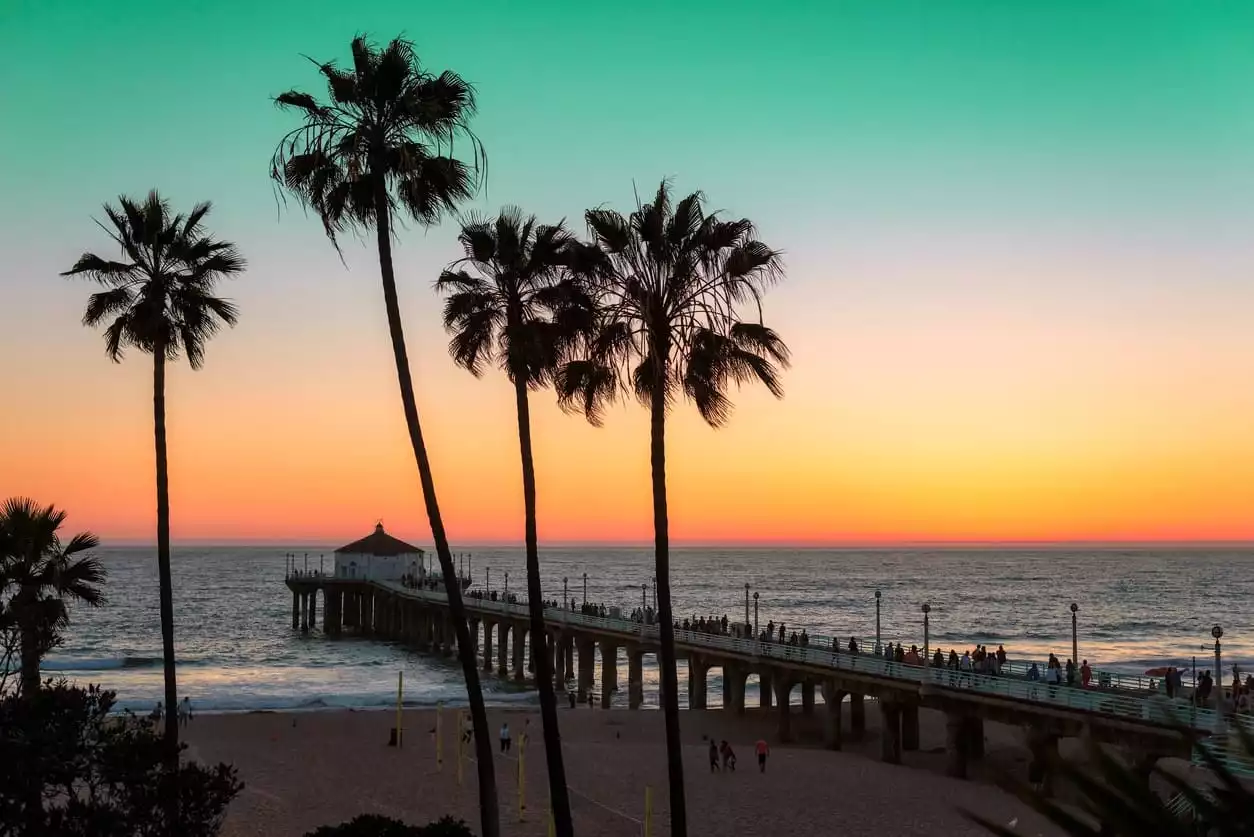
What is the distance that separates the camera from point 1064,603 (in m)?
124

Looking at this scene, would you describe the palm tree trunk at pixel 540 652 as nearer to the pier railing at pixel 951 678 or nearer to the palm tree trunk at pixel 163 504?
the palm tree trunk at pixel 163 504

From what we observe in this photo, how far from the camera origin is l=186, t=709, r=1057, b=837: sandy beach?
23.9m

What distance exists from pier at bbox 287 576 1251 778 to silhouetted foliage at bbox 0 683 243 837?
535cm

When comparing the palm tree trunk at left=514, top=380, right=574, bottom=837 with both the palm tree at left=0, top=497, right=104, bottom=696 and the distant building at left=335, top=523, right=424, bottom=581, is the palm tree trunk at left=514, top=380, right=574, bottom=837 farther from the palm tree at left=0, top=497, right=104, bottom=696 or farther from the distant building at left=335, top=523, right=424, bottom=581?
the distant building at left=335, top=523, right=424, bottom=581

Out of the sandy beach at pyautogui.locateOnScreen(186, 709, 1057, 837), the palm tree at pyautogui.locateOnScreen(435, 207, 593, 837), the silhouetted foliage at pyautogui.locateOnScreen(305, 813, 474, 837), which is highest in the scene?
the palm tree at pyautogui.locateOnScreen(435, 207, 593, 837)

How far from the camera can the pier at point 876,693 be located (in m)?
22.5

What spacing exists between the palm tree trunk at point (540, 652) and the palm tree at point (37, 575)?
251 inches

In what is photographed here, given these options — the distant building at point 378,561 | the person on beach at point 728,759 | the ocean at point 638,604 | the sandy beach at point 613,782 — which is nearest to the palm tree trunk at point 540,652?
the sandy beach at point 613,782

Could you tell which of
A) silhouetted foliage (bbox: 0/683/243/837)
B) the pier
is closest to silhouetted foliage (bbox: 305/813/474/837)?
silhouetted foliage (bbox: 0/683/243/837)

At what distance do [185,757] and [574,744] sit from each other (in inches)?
439

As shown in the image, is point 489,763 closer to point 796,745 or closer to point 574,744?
point 574,744

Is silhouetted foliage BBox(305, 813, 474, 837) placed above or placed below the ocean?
above

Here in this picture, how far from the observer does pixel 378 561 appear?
294ft

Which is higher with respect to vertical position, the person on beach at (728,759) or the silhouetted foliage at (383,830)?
the silhouetted foliage at (383,830)
